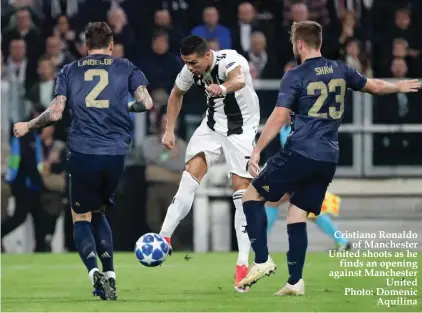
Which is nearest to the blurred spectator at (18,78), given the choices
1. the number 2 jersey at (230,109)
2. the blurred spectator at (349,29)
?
the blurred spectator at (349,29)

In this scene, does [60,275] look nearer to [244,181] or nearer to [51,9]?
[244,181]

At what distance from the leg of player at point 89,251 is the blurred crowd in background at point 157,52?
22.0 ft

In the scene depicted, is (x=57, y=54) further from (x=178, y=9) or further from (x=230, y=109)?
(x=230, y=109)

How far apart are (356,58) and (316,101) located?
7.71 m

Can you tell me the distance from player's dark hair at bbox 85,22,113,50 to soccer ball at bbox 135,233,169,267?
1743 millimetres

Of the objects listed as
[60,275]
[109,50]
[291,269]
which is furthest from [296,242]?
[60,275]

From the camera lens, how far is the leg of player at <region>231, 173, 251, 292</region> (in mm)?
11180

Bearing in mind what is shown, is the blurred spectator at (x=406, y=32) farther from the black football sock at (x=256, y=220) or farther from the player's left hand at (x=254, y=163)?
the player's left hand at (x=254, y=163)

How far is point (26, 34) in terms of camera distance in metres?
18.4

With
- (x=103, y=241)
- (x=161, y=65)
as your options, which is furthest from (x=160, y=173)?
(x=103, y=241)

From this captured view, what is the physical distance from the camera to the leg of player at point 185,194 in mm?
11477

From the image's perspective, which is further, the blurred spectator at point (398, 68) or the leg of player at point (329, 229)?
the blurred spectator at point (398, 68)

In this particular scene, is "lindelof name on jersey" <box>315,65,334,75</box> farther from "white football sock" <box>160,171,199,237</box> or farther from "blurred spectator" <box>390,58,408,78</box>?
"blurred spectator" <box>390,58,408,78</box>

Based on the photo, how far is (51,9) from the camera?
18547 millimetres
